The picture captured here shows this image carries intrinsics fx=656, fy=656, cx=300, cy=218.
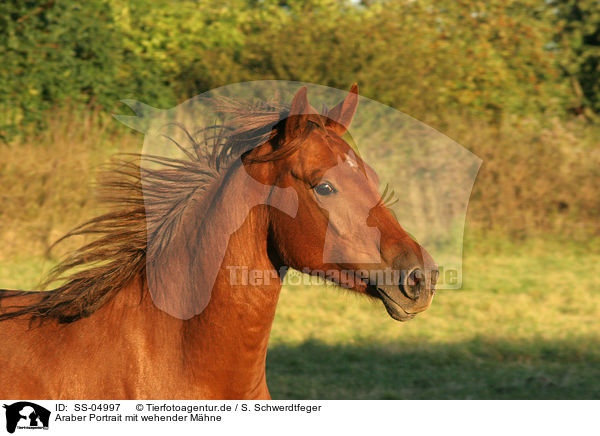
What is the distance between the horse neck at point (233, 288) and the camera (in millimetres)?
2273

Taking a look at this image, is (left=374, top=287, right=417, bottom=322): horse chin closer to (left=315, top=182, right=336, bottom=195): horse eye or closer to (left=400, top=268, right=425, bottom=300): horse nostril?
(left=400, top=268, right=425, bottom=300): horse nostril

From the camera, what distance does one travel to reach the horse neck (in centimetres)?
227

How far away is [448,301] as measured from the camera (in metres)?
7.27

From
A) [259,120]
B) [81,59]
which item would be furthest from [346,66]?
[259,120]

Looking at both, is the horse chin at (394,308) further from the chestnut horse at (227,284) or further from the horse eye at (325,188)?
the horse eye at (325,188)

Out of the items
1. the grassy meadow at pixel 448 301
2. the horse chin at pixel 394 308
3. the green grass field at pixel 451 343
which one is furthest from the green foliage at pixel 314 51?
the horse chin at pixel 394 308

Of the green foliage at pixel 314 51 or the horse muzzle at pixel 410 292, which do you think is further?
the green foliage at pixel 314 51

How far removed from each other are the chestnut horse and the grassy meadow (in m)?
0.41

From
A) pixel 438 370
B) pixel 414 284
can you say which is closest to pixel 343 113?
pixel 414 284

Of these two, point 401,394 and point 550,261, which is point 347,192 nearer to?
point 401,394

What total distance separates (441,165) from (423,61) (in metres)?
2.65

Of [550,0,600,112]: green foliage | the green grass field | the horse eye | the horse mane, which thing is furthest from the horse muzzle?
[550,0,600,112]: green foliage
